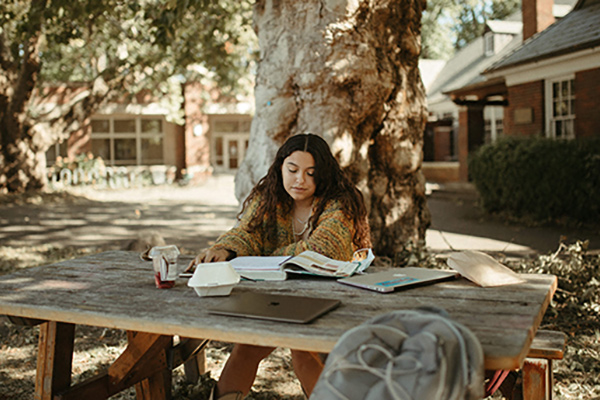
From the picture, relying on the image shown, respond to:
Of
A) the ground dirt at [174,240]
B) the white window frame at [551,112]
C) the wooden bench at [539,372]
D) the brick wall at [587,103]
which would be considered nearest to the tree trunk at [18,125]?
the ground dirt at [174,240]

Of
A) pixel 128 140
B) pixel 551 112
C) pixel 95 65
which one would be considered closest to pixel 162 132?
pixel 128 140

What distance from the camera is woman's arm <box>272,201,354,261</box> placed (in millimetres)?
2963

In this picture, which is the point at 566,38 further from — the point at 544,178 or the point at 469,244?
the point at 469,244

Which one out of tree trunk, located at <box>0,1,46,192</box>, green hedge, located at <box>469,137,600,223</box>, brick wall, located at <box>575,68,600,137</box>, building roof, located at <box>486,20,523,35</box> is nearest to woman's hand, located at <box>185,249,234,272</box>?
green hedge, located at <box>469,137,600,223</box>

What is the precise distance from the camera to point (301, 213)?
134 inches

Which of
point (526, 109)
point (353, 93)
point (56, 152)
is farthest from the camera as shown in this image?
point (56, 152)

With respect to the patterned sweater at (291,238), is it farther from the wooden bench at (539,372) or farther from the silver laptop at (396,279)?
the wooden bench at (539,372)

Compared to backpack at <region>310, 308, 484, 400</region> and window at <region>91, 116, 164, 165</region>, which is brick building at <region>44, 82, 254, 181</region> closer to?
window at <region>91, 116, 164, 165</region>

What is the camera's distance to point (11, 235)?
34.6 feet

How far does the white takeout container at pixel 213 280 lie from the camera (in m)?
2.29

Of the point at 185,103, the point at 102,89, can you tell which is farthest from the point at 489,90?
the point at 185,103

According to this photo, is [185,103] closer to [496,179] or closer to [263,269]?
[496,179]

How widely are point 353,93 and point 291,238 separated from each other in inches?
85.4

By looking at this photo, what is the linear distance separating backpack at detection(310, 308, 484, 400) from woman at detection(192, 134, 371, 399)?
129cm
